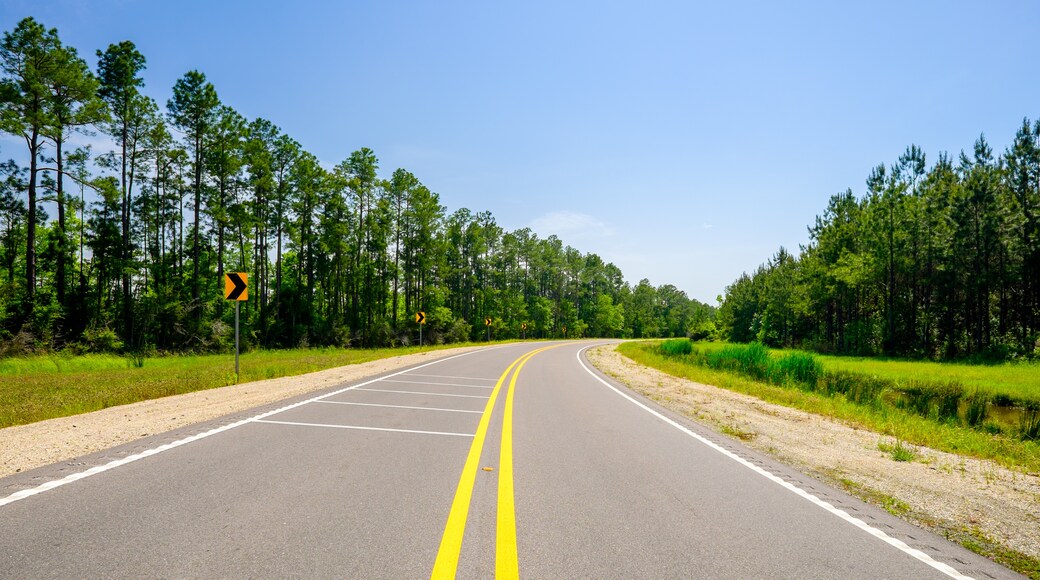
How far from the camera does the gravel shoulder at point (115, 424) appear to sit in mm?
5547

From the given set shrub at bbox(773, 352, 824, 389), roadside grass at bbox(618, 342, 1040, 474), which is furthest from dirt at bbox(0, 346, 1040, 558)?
shrub at bbox(773, 352, 824, 389)

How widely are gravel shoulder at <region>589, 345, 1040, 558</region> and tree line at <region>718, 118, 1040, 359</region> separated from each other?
36.9m

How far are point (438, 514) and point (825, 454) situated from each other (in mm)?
6322

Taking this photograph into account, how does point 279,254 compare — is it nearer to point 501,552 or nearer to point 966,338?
point 501,552

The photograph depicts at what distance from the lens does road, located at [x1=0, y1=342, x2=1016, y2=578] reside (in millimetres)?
3176

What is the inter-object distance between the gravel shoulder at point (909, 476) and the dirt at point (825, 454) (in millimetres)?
15

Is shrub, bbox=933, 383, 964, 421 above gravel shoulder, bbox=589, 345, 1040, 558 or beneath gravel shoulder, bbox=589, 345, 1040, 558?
beneath

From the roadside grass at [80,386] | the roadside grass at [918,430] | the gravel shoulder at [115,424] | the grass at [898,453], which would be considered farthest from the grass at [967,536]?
the roadside grass at [80,386]

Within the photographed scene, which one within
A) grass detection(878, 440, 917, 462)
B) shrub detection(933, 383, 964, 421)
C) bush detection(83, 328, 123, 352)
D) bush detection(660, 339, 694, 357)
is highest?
bush detection(83, 328, 123, 352)

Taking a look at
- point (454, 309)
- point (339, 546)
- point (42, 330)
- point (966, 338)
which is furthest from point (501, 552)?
point (454, 309)

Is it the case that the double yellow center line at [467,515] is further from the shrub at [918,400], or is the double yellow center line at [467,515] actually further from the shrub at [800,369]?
the shrub at [800,369]

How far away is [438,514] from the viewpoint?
4027mm

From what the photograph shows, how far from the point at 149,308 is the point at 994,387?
46355mm

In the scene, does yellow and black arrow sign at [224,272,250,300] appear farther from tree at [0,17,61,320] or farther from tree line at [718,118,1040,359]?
tree line at [718,118,1040,359]
